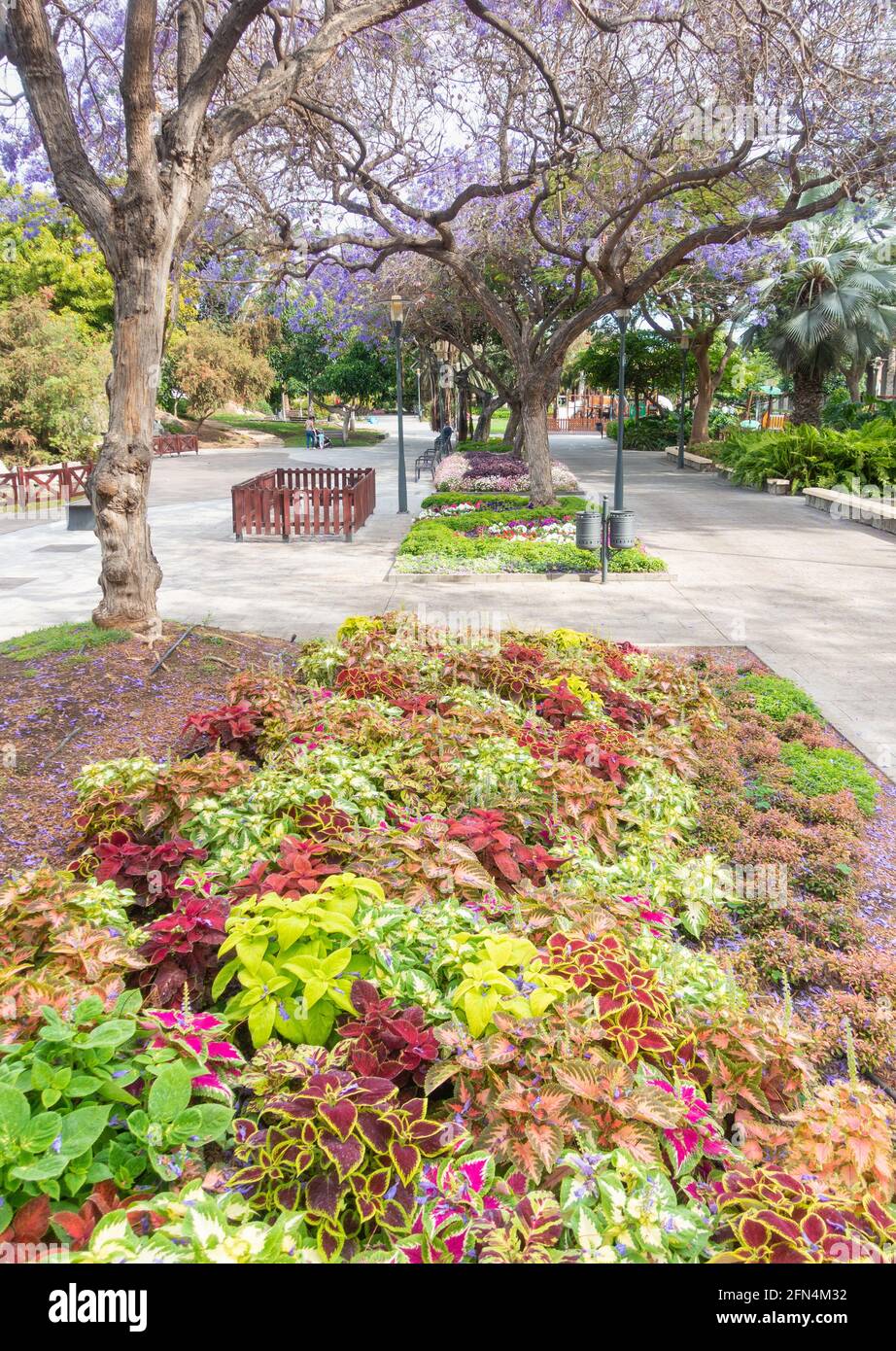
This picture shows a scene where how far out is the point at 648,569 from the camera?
13.6m

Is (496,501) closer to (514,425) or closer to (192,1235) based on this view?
(514,425)

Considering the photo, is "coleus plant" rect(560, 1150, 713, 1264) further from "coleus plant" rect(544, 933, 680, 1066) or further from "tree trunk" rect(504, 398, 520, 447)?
"tree trunk" rect(504, 398, 520, 447)

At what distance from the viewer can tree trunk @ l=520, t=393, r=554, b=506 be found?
19.0 metres

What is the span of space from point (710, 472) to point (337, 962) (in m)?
29.8

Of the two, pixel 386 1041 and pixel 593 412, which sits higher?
pixel 593 412

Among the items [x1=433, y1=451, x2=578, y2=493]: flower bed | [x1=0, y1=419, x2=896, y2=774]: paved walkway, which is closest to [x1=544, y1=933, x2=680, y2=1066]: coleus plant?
[x1=0, y1=419, x2=896, y2=774]: paved walkway

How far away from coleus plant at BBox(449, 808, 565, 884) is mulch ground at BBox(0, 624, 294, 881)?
180 cm

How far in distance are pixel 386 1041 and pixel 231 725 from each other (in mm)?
3082

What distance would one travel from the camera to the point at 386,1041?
2.79 meters

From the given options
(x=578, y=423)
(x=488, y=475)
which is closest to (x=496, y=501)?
(x=488, y=475)

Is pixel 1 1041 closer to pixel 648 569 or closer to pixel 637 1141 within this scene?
pixel 637 1141

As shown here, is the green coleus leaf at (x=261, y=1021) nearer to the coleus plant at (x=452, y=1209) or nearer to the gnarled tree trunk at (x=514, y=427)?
the coleus plant at (x=452, y=1209)

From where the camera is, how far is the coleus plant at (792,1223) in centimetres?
206
